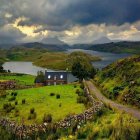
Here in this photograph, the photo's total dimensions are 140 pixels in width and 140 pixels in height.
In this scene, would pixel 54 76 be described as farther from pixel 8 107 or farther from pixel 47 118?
pixel 47 118

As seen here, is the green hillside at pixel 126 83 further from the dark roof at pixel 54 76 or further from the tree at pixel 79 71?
the dark roof at pixel 54 76

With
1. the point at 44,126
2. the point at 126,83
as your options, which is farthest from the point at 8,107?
the point at 126,83

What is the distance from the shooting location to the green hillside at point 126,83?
4728 cm

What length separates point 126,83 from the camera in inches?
2250

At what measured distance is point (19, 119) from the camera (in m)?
41.1

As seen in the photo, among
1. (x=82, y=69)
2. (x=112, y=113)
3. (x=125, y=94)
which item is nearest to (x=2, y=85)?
(x=82, y=69)

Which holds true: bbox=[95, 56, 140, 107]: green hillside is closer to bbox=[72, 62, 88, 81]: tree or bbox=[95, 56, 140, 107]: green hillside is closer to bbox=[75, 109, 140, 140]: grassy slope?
bbox=[75, 109, 140, 140]: grassy slope

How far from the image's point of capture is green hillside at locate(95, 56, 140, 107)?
47281 millimetres

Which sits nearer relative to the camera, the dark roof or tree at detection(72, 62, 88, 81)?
tree at detection(72, 62, 88, 81)

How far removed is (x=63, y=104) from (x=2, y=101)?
12.1 m

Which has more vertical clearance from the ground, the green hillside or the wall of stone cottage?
the green hillside

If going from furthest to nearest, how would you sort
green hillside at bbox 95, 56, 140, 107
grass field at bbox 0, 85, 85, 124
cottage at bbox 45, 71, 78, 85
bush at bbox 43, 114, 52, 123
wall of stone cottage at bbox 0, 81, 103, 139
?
cottage at bbox 45, 71, 78, 85 < green hillside at bbox 95, 56, 140, 107 < grass field at bbox 0, 85, 85, 124 < bush at bbox 43, 114, 52, 123 < wall of stone cottage at bbox 0, 81, 103, 139

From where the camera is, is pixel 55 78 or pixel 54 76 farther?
pixel 54 76

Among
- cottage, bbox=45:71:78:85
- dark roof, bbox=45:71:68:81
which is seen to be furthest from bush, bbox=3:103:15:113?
dark roof, bbox=45:71:68:81
